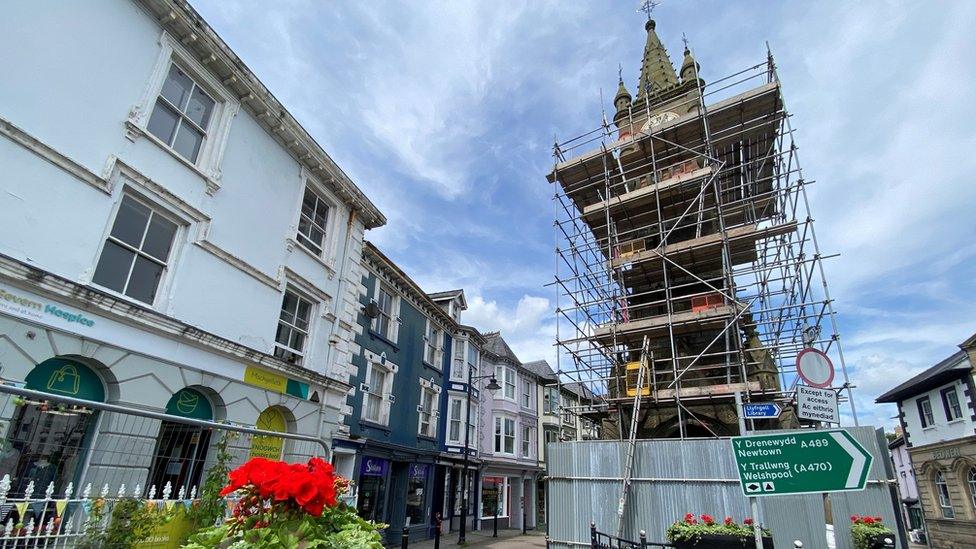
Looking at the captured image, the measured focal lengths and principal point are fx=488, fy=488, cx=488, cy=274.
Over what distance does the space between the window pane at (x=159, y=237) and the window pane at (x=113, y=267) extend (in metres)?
0.38

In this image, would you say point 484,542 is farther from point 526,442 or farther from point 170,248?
point 170,248

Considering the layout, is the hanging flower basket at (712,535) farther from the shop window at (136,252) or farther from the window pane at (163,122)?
the window pane at (163,122)

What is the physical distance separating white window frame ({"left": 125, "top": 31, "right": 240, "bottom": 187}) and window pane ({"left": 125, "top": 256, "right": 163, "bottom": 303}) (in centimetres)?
191

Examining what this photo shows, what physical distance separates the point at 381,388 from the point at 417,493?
535cm

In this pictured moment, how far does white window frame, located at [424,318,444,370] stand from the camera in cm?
2233

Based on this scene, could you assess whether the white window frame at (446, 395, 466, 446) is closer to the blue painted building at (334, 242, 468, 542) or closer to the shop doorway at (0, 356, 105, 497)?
the blue painted building at (334, 242, 468, 542)

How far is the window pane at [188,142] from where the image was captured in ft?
30.9

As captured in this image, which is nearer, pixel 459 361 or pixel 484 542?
pixel 484 542

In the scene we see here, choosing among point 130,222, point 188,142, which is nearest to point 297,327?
point 130,222

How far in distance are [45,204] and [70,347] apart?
2.10 m

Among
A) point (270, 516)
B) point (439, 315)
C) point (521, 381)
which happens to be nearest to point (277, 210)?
point (270, 516)

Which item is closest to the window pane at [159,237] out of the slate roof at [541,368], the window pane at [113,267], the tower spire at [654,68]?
the window pane at [113,267]

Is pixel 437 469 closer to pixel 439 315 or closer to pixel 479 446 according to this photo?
pixel 479 446

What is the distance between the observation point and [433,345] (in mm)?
23141
